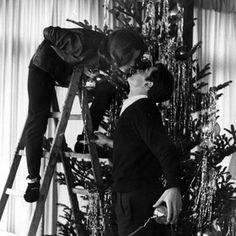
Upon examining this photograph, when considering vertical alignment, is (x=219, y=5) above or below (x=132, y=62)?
above

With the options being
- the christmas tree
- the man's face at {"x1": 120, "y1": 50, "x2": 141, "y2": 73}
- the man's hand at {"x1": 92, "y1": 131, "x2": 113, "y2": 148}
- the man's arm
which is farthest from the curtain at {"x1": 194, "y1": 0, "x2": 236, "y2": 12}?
the man's arm

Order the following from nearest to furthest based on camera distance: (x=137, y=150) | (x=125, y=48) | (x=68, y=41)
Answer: (x=137, y=150), (x=125, y=48), (x=68, y=41)

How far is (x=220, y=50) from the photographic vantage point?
18.0ft

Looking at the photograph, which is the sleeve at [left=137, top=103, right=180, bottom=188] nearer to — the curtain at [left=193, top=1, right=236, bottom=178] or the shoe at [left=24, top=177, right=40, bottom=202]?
the shoe at [left=24, top=177, right=40, bottom=202]

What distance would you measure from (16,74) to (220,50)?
7.28ft

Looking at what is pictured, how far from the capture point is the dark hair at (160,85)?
2.21 meters

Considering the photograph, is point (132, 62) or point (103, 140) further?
point (103, 140)

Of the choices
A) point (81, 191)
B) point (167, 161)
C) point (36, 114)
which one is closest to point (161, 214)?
A: point (167, 161)

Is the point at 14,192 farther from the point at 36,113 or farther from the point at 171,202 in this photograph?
the point at 171,202

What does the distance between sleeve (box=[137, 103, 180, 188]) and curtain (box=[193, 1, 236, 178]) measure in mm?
3368

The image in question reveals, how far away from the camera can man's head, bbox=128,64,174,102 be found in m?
2.21

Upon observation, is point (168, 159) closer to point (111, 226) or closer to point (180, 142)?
point (180, 142)

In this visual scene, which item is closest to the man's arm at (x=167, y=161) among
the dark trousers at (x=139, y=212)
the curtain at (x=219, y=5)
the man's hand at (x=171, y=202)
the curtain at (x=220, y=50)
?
the man's hand at (x=171, y=202)

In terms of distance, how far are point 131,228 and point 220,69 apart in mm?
3613
